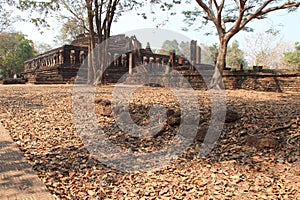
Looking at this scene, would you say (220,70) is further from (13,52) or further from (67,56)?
(13,52)

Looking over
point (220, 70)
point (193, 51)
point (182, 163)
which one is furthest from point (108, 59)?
point (182, 163)

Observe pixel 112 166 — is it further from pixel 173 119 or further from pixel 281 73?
pixel 281 73

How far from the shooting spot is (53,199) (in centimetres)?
272

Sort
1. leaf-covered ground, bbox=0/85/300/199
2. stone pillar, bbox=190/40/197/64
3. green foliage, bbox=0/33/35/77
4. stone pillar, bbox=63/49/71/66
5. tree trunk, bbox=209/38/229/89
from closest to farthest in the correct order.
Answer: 1. leaf-covered ground, bbox=0/85/300/199
2. tree trunk, bbox=209/38/229/89
3. stone pillar, bbox=190/40/197/64
4. stone pillar, bbox=63/49/71/66
5. green foliage, bbox=0/33/35/77

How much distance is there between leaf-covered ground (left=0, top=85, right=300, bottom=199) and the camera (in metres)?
2.89


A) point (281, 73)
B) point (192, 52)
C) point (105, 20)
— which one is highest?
point (105, 20)

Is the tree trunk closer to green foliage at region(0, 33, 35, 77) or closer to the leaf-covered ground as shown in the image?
the leaf-covered ground

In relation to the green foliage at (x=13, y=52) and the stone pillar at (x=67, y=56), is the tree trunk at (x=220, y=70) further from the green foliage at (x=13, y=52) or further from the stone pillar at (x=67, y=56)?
the green foliage at (x=13, y=52)

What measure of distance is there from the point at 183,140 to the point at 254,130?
1.27 metres

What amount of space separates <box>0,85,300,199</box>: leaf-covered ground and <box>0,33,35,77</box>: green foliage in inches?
1467

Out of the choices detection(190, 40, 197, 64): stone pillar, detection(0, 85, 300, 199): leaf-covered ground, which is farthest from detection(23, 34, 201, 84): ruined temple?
detection(0, 85, 300, 199): leaf-covered ground

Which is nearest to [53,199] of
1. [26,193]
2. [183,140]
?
[26,193]

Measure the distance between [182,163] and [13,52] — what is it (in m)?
42.2

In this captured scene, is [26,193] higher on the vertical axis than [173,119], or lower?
lower
